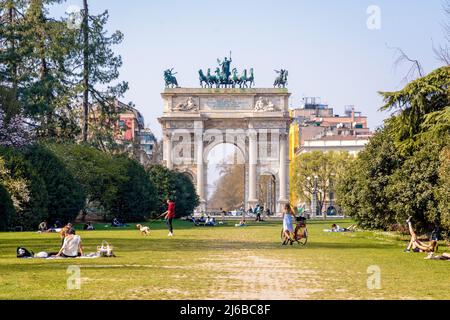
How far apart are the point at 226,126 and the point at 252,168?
20.3 ft

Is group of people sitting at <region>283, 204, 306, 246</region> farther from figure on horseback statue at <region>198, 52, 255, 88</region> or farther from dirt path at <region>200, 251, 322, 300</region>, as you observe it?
figure on horseback statue at <region>198, 52, 255, 88</region>

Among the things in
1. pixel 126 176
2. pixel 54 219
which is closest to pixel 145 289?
pixel 54 219

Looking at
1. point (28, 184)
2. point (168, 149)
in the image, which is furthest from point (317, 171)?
point (28, 184)

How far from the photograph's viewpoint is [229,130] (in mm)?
116875

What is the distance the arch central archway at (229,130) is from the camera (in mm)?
115125

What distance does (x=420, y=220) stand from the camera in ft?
115

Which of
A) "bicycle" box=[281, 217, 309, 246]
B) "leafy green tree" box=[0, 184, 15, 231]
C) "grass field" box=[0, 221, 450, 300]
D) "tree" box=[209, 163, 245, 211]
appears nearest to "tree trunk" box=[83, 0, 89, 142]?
"leafy green tree" box=[0, 184, 15, 231]

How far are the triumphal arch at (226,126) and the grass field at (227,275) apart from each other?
280 feet

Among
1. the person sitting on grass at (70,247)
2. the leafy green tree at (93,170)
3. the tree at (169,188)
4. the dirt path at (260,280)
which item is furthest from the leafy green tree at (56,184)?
the dirt path at (260,280)

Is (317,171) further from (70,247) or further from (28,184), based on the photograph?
(70,247)
